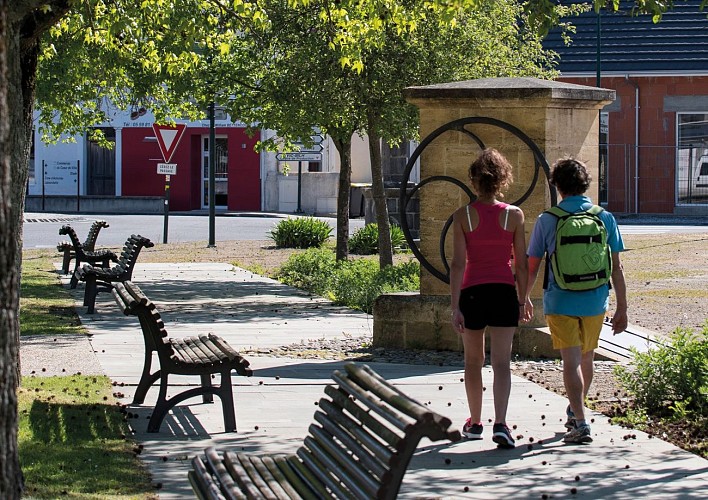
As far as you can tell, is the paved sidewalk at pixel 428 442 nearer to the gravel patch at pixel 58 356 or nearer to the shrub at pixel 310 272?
the gravel patch at pixel 58 356

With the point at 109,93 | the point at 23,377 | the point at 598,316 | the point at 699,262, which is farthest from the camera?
the point at 109,93

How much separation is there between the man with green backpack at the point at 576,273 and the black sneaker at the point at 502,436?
42 centimetres

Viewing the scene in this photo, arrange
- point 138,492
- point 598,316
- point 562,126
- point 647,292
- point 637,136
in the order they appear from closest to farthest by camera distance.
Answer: point 138,492
point 598,316
point 562,126
point 647,292
point 637,136

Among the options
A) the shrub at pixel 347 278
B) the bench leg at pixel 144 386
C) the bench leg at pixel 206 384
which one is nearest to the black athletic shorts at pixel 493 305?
the bench leg at pixel 206 384

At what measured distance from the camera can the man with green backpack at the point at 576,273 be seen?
7402mm

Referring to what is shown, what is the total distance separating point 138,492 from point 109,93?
17727 mm

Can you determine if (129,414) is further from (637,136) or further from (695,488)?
(637,136)

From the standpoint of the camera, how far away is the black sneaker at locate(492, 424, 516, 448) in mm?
7258

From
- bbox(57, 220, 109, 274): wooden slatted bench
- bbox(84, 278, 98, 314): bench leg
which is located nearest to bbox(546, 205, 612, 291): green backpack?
bbox(84, 278, 98, 314): bench leg

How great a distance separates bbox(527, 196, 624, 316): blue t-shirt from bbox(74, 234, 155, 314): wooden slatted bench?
738 centimetres

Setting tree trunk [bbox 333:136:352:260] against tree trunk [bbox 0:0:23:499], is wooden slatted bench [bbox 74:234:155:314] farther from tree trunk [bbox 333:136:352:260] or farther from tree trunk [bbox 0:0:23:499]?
tree trunk [bbox 0:0:23:499]

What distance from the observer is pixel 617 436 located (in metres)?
7.72

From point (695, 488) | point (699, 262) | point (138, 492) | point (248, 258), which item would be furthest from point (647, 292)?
point (138, 492)

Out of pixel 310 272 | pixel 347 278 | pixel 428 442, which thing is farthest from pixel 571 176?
pixel 310 272
